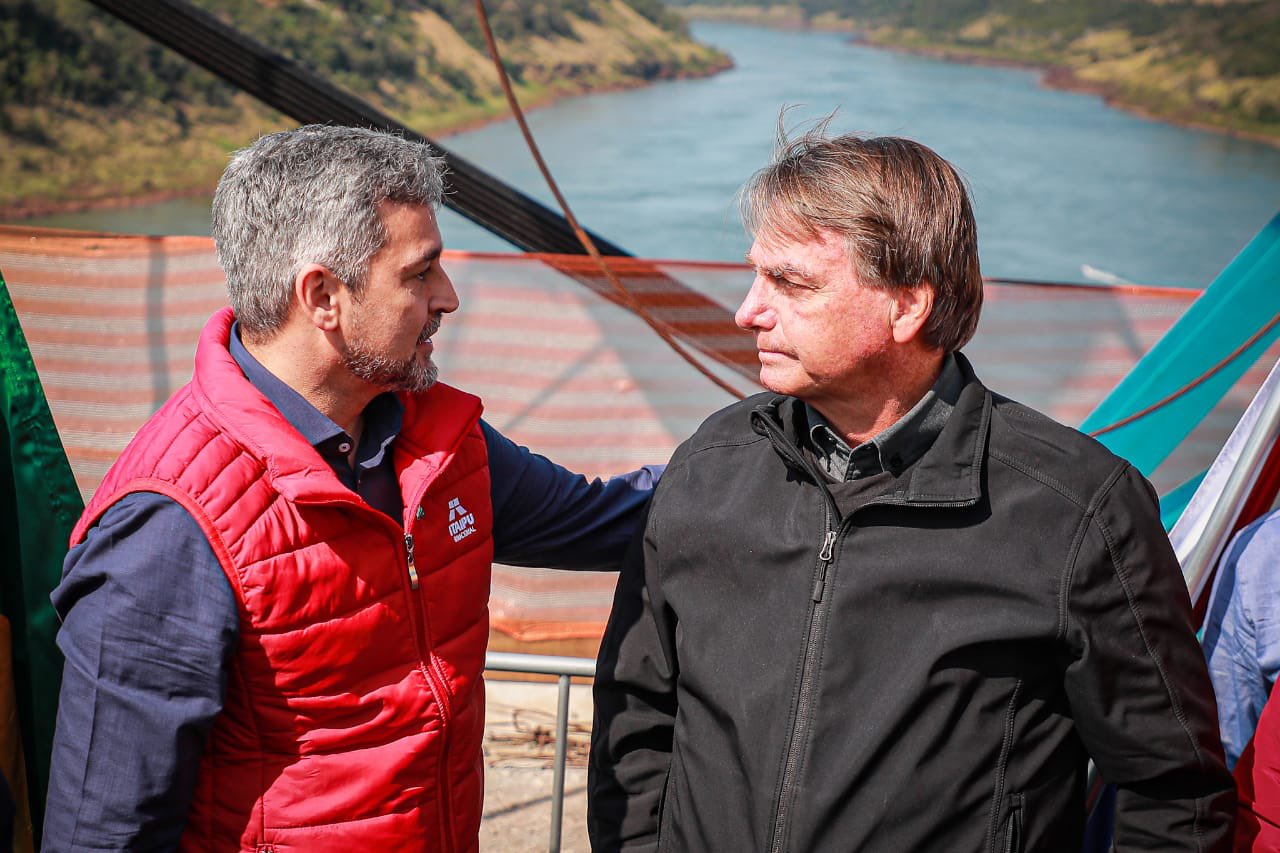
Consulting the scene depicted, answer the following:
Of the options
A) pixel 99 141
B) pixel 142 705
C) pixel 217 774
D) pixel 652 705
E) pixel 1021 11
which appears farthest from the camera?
pixel 1021 11

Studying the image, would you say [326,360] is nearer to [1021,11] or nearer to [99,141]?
[99,141]

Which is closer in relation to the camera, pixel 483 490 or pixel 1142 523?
pixel 1142 523

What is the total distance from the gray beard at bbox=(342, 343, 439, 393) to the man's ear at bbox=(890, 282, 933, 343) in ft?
1.88

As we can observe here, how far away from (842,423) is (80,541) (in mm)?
914

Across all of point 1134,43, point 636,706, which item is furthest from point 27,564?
point 1134,43

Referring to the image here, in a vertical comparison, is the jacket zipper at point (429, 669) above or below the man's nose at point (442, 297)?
below

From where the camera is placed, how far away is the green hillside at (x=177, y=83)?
524 inches

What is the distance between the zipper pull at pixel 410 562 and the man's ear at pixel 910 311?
0.64 meters

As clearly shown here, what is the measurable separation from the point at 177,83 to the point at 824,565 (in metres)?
15.2

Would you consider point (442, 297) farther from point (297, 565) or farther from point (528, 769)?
point (528, 769)

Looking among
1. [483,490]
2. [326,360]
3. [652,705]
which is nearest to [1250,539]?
[652,705]

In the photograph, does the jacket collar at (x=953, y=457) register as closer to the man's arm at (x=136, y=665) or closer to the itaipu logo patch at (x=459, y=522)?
the itaipu logo patch at (x=459, y=522)

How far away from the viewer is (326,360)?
1381mm

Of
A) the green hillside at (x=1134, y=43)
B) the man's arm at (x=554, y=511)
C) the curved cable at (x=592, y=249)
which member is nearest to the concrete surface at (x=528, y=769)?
the curved cable at (x=592, y=249)
